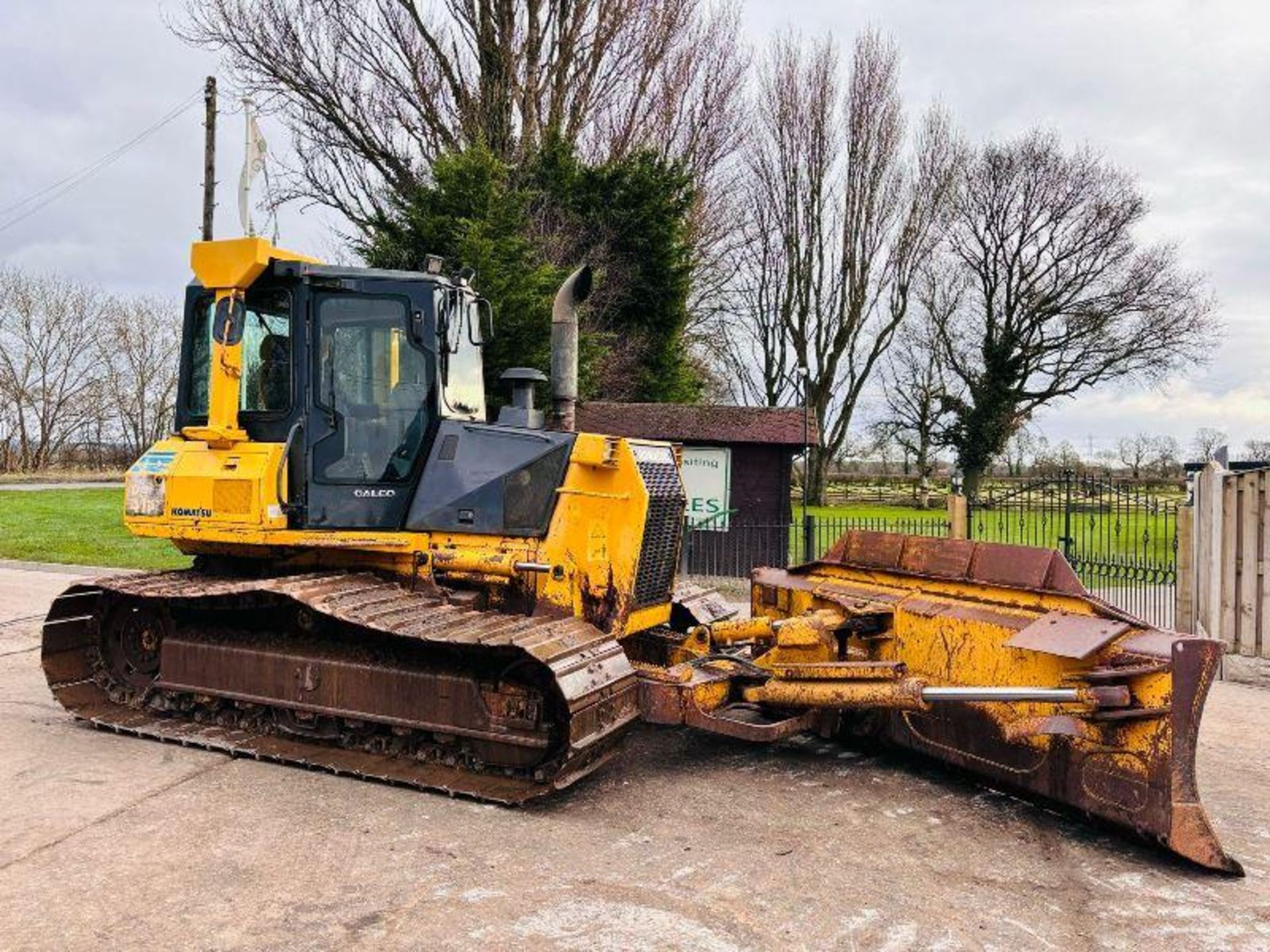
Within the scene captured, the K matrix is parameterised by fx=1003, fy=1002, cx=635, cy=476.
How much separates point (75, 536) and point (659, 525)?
17.1 metres

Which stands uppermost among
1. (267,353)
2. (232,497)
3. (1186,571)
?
(267,353)

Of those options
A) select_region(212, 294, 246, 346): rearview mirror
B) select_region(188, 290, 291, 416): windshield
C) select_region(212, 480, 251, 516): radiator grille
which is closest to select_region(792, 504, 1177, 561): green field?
select_region(188, 290, 291, 416): windshield

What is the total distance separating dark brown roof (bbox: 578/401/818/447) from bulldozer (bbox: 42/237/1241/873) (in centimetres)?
790

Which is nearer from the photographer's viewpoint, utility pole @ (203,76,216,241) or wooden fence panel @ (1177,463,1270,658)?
wooden fence panel @ (1177,463,1270,658)

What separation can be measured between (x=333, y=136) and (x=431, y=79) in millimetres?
2299

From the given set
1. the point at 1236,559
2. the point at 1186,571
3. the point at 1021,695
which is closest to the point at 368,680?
the point at 1021,695

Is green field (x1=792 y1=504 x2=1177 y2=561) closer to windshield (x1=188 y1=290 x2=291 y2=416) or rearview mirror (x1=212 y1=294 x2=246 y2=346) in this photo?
windshield (x1=188 y1=290 x2=291 y2=416)

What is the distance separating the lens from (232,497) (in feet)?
20.2

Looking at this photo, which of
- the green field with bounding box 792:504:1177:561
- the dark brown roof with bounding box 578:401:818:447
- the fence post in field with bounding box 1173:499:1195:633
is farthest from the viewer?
the dark brown roof with bounding box 578:401:818:447

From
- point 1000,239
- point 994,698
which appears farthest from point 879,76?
point 994,698

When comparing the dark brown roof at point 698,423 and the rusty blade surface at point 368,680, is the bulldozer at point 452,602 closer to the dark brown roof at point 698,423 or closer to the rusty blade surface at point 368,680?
the rusty blade surface at point 368,680

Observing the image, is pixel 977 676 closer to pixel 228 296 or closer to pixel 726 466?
pixel 228 296

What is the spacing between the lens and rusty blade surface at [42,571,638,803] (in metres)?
5.07

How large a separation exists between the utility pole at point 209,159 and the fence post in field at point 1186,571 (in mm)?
17303
